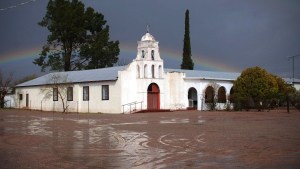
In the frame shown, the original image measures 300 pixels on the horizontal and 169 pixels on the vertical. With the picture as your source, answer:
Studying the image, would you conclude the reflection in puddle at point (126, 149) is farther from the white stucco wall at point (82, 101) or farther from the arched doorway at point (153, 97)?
the arched doorway at point (153, 97)

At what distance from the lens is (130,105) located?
4478 centimetres

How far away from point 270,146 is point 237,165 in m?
4.40

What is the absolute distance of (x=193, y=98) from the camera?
52625 millimetres

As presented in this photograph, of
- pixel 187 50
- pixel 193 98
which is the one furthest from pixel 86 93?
pixel 187 50

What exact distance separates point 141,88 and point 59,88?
11.4m

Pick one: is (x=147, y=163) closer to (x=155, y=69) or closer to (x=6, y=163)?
(x=6, y=163)

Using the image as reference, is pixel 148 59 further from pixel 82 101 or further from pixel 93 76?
pixel 82 101

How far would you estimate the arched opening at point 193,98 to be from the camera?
51.1 m

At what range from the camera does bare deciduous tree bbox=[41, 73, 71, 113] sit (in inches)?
1983

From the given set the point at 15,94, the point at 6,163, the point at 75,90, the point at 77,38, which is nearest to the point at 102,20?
the point at 77,38

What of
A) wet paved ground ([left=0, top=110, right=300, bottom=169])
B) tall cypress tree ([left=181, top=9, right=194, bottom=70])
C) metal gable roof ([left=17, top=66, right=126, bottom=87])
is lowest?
wet paved ground ([left=0, top=110, right=300, bottom=169])

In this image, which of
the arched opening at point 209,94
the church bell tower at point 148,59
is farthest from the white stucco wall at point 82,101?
the arched opening at point 209,94

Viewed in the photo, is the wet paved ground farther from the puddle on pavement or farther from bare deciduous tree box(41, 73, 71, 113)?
bare deciduous tree box(41, 73, 71, 113)

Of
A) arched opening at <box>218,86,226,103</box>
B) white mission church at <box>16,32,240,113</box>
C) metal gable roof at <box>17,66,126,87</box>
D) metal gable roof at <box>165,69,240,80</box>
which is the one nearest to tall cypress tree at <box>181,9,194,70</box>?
metal gable roof at <box>165,69,240,80</box>
